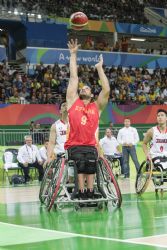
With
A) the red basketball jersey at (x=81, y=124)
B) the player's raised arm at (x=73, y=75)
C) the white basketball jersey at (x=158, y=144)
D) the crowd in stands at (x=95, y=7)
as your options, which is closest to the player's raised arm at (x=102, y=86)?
the red basketball jersey at (x=81, y=124)

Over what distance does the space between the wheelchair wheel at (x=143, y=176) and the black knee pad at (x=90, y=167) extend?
276 cm

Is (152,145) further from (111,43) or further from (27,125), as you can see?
(111,43)

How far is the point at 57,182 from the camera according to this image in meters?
9.32

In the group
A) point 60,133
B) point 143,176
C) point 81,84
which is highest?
point 81,84

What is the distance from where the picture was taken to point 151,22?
145 feet

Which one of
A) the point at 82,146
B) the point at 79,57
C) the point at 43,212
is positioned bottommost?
the point at 43,212

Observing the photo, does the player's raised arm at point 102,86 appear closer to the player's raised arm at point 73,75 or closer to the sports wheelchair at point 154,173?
the player's raised arm at point 73,75

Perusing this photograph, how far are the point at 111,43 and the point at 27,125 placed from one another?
18.1 metres

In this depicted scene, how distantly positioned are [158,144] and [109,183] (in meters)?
2.76

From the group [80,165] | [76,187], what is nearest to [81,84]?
[80,165]

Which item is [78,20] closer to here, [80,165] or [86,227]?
[80,165]

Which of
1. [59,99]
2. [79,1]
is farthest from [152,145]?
[79,1]

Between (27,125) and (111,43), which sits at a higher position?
(111,43)

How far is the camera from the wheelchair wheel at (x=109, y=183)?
378 inches
